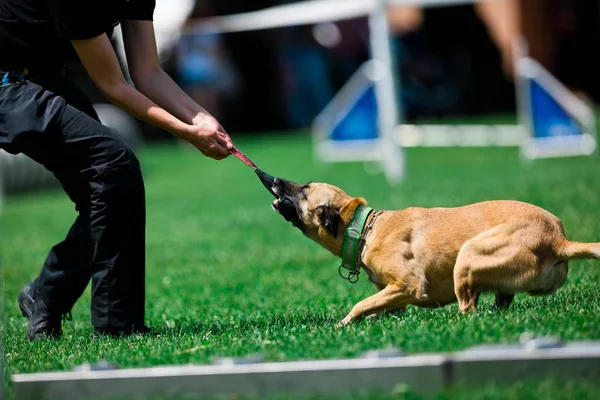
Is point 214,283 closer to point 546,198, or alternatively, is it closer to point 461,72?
point 546,198

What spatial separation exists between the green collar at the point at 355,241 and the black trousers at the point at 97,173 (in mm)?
1111

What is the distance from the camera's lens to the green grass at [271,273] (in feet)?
14.2

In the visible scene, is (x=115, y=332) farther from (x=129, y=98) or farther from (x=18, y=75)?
(x=18, y=75)

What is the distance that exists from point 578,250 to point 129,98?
7.75 ft

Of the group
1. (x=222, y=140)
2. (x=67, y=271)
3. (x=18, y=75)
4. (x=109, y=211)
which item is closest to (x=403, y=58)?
(x=67, y=271)

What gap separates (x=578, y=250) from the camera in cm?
473

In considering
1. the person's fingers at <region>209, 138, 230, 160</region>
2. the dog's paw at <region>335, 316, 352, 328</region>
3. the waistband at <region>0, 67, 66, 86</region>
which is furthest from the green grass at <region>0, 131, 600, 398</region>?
the waistband at <region>0, 67, 66, 86</region>

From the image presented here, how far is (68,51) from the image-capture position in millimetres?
5004

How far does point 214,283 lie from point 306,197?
217 centimetres

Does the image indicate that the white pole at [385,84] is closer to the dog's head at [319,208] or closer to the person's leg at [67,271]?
the dog's head at [319,208]

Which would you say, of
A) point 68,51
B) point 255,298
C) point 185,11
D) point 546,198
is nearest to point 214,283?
point 255,298

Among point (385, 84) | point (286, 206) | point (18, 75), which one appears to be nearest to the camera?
point (18, 75)

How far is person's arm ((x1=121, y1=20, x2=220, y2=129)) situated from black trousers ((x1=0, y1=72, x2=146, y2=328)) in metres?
0.37

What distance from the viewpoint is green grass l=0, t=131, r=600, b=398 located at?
4.33 m
